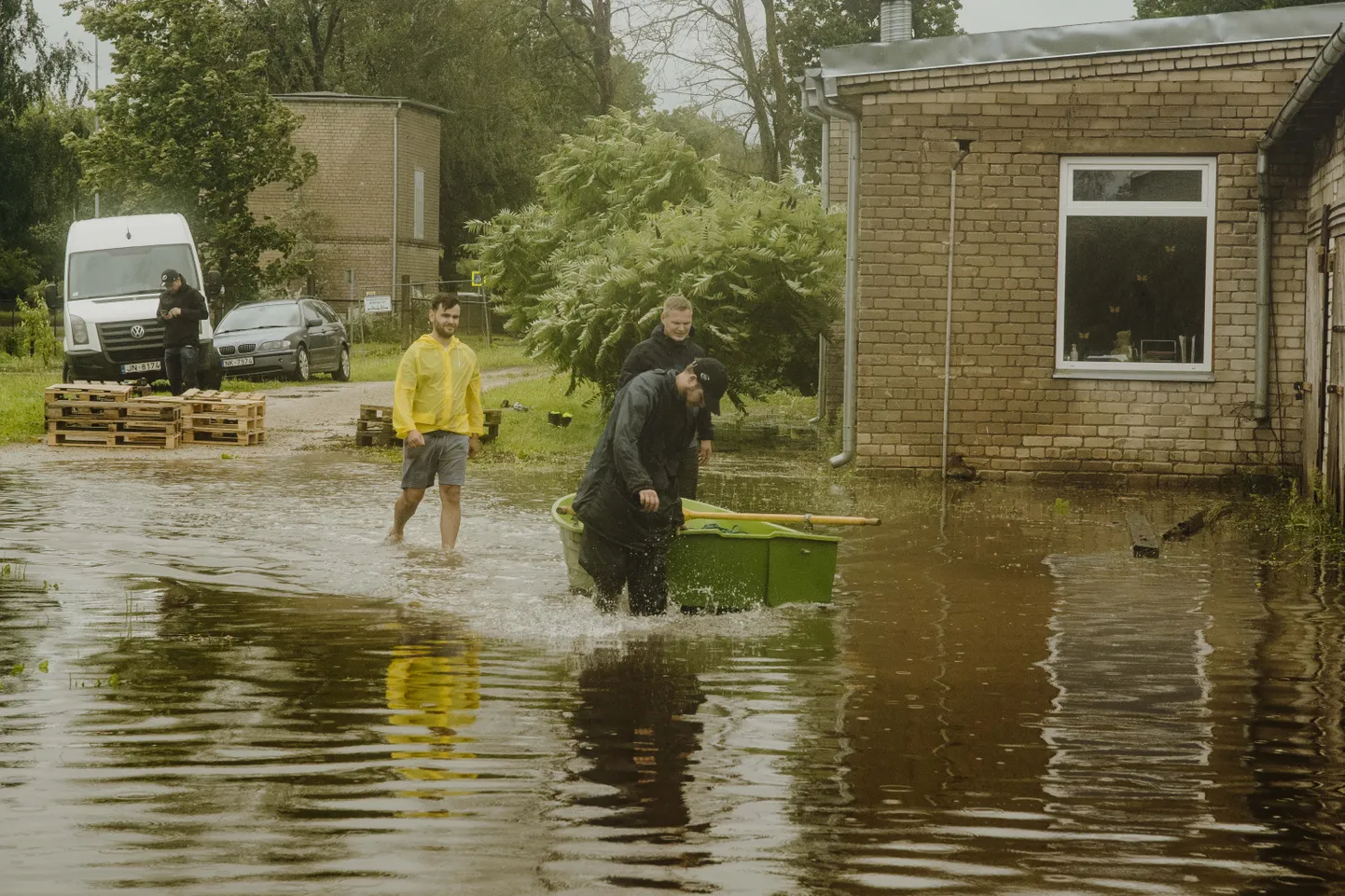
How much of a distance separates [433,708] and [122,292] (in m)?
22.2

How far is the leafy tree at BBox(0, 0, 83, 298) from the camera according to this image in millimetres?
52281

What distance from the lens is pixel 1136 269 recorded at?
16.9 m

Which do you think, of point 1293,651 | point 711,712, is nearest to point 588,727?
point 711,712

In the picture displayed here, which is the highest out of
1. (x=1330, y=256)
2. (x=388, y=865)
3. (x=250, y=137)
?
(x=250, y=137)

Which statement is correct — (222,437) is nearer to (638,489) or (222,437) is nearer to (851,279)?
(851,279)

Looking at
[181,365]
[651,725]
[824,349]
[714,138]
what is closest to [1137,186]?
[824,349]

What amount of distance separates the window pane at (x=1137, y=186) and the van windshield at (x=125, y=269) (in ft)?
51.9

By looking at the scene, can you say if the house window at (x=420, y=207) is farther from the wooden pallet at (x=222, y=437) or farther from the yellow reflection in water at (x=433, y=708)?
the yellow reflection in water at (x=433, y=708)

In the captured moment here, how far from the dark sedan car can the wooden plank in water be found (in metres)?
21.1

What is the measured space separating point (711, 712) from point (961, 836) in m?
1.93

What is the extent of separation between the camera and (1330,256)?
14648 mm

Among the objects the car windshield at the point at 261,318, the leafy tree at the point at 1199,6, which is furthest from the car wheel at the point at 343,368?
the leafy tree at the point at 1199,6

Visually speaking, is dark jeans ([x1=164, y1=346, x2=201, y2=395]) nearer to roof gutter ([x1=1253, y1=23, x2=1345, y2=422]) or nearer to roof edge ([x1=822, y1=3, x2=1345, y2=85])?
roof edge ([x1=822, y1=3, x2=1345, y2=85])

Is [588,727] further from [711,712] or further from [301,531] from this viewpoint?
[301,531]
